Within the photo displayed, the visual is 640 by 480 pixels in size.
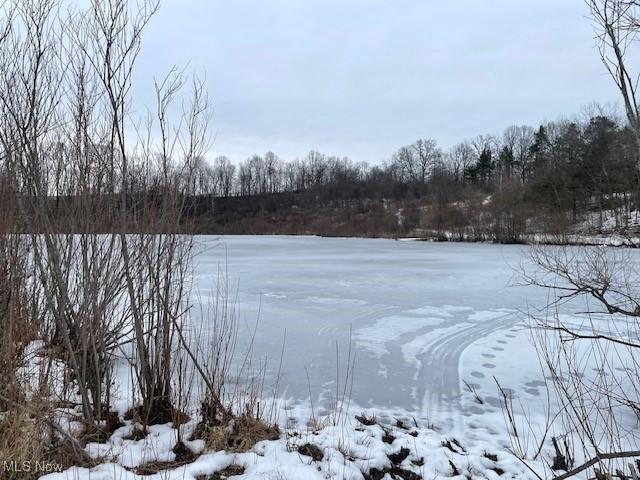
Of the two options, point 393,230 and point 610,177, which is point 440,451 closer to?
point 610,177

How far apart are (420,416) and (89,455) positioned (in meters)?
2.41

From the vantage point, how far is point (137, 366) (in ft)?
9.78

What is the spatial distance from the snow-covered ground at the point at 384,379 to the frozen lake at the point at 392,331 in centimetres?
2

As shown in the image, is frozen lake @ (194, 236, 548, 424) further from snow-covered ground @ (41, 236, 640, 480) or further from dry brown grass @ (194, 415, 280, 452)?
dry brown grass @ (194, 415, 280, 452)

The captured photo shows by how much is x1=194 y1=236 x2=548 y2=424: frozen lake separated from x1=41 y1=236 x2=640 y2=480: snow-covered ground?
0.8 inches

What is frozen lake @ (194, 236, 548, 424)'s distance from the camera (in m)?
4.13

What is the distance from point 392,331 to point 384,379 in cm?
178

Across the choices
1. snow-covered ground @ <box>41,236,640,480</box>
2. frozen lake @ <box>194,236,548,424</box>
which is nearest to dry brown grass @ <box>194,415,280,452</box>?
snow-covered ground @ <box>41,236,640,480</box>

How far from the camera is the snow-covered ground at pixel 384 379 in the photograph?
2609 mm

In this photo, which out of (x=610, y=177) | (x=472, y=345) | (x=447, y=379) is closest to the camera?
(x=610, y=177)

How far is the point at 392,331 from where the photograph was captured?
604 centimetres

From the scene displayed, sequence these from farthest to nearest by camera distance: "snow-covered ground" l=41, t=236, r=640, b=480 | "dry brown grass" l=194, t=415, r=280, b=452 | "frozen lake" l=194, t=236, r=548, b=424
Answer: "frozen lake" l=194, t=236, r=548, b=424 → "dry brown grass" l=194, t=415, r=280, b=452 → "snow-covered ground" l=41, t=236, r=640, b=480

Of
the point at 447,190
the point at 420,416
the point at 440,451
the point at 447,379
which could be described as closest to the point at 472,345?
the point at 447,379

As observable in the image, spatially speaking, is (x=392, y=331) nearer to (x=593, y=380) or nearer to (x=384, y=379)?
(x=384, y=379)
